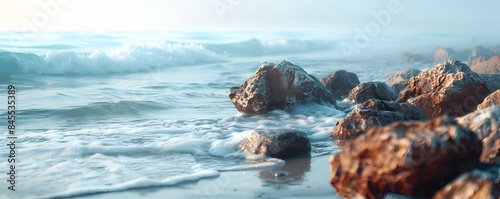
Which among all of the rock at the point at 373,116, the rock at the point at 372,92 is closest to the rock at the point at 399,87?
the rock at the point at 372,92

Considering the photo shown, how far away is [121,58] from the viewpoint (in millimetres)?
18656

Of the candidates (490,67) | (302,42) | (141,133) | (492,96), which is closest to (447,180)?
(492,96)

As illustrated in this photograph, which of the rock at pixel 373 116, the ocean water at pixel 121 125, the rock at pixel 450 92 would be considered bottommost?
the ocean water at pixel 121 125

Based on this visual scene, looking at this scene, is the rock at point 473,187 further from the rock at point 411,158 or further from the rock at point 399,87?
the rock at point 399,87

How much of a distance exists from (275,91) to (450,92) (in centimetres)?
231

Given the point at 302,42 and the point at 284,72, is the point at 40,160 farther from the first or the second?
the point at 302,42

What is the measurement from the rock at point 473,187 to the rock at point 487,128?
0.46m

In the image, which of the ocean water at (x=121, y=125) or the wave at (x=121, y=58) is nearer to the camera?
the ocean water at (x=121, y=125)

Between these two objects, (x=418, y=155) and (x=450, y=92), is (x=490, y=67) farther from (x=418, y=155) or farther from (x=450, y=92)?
(x=418, y=155)

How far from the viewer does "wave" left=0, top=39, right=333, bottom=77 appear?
15805mm

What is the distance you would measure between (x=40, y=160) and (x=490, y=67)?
7908mm

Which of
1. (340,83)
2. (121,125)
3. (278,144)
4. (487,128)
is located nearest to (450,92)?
(278,144)

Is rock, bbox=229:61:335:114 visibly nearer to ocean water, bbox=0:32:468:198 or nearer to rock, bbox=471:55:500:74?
ocean water, bbox=0:32:468:198

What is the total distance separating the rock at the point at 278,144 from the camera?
5441 mm
